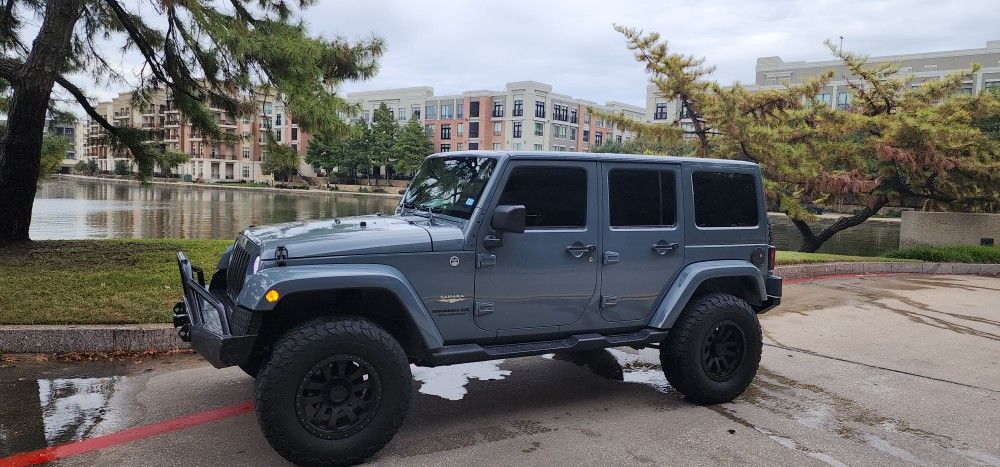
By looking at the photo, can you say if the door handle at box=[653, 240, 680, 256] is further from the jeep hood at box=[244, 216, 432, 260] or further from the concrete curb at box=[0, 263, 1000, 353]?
the concrete curb at box=[0, 263, 1000, 353]

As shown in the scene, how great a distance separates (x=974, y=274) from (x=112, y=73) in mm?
17087

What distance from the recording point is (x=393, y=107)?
10150 cm

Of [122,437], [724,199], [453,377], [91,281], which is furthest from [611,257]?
[91,281]

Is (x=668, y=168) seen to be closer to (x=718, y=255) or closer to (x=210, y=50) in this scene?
(x=718, y=255)

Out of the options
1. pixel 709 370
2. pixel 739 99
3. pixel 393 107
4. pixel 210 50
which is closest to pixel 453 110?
pixel 393 107

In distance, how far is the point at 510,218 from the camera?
14.2ft

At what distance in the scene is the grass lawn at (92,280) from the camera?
6676mm

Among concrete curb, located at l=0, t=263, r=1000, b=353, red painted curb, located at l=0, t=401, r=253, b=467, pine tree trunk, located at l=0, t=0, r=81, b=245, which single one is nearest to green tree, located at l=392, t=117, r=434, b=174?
pine tree trunk, located at l=0, t=0, r=81, b=245

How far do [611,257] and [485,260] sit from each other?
989 millimetres

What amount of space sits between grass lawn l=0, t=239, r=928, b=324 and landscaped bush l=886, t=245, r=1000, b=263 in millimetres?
14588

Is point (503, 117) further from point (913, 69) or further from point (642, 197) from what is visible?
point (642, 197)

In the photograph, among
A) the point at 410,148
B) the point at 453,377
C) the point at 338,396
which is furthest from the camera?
the point at 410,148

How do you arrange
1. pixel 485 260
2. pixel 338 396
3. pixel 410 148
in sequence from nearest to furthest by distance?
1. pixel 338 396
2. pixel 485 260
3. pixel 410 148

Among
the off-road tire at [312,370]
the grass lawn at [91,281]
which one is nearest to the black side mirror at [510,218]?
the off-road tire at [312,370]
